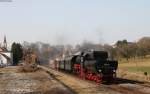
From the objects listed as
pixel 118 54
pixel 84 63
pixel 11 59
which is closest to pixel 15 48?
pixel 11 59

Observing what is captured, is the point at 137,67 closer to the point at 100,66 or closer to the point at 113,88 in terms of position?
the point at 100,66

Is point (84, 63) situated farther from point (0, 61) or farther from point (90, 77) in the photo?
point (0, 61)

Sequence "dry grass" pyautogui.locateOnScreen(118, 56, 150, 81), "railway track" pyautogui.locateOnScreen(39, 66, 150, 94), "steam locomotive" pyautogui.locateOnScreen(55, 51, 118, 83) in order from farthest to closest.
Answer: "dry grass" pyautogui.locateOnScreen(118, 56, 150, 81)
"steam locomotive" pyautogui.locateOnScreen(55, 51, 118, 83)
"railway track" pyautogui.locateOnScreen(39, 66, 150, 94)

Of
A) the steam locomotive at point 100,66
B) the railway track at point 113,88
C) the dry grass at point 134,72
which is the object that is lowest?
the railway track at point 113,88

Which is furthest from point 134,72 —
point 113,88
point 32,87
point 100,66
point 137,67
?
point 32,87

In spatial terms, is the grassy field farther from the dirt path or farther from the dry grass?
the dirt path

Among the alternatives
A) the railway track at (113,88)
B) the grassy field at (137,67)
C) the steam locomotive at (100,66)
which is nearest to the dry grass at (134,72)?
the grassy field at (137,67)

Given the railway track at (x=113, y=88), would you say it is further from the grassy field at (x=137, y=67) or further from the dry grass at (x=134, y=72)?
the grassy field at (x=137, y=67)

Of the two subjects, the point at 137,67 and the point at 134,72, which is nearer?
the point at 134,72

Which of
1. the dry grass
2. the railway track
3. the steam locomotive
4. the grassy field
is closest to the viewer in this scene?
the railway track

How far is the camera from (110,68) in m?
34.3

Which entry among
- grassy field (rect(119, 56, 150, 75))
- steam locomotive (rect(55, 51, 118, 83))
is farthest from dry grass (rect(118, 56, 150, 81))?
steam locomotive (rect(55, 51, 118, 83))

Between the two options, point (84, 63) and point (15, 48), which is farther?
point (15, 48)

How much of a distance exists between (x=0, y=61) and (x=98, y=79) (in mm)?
133550
